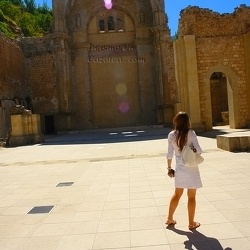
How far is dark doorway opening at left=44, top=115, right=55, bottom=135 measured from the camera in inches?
1108

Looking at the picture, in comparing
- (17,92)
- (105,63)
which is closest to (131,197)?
(17,92)

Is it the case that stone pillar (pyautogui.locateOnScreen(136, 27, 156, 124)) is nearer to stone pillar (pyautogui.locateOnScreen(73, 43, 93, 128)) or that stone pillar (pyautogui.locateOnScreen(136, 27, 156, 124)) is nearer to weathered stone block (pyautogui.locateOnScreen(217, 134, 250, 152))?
stone pillar (pyautogui.locateOnScreen(73, 43, 93, 128))

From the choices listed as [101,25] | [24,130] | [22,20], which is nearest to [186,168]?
[24,130]

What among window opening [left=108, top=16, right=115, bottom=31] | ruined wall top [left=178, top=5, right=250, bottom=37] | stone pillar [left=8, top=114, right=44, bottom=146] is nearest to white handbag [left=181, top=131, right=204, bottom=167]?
ruined wall top [left=178, top=5, right=250, bottom=37]

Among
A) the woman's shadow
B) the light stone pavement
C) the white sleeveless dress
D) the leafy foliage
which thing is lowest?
the woman's shadow

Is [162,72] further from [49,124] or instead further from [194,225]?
[194,225]

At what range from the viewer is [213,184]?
225 inches

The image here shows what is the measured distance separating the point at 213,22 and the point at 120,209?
15281mm

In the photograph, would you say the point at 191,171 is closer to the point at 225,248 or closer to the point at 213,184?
the point at 225,248

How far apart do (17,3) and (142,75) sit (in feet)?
94.0

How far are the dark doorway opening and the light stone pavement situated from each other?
2033 centimetres

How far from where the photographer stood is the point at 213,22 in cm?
1752

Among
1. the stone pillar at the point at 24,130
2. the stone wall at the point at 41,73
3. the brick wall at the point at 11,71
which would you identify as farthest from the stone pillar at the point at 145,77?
the stone pillar at the point at 24,130

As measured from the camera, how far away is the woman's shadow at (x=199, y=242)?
3.16m
